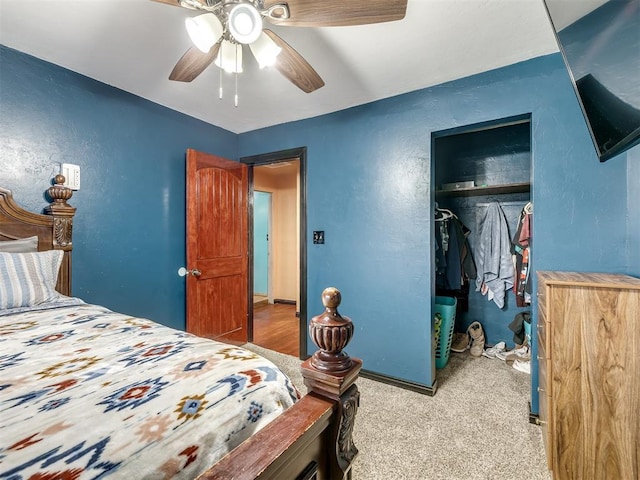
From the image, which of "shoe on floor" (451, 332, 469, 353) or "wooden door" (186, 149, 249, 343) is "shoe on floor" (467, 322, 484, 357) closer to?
"shoe on floor" (451, 332, 469, 353)

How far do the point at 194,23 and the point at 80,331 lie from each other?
1.38m

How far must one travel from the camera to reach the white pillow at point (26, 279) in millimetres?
1510

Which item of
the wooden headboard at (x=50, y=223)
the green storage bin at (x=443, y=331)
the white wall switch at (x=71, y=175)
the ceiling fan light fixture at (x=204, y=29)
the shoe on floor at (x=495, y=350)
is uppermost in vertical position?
the ceiling fan light fixture at (x=204, y=29)

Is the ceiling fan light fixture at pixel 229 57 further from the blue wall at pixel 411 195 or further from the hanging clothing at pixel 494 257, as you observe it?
the hanging clothing at pixel 494 257

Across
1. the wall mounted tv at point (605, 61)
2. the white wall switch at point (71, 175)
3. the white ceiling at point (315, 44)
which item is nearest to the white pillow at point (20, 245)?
the white wall switch at point (71, 175)

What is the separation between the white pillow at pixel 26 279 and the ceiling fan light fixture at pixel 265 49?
5.53 feet

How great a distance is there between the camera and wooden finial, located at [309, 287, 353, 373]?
804 mm

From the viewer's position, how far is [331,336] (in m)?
0.80

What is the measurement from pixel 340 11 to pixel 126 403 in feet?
5.12

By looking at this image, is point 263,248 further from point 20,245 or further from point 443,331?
point 20,245

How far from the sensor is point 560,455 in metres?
1.38

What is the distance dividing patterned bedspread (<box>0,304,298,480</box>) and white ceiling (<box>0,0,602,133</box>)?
1640mm

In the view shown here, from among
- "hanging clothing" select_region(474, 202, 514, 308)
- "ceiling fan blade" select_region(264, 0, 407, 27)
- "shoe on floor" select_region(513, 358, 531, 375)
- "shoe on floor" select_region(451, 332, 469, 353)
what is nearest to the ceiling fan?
"ceiling fan blade" select_region(264, 0, 407, 27)

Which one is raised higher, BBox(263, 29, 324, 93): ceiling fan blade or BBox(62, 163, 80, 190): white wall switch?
BBox(263, 29, 324, 93): ceiling fan blade
